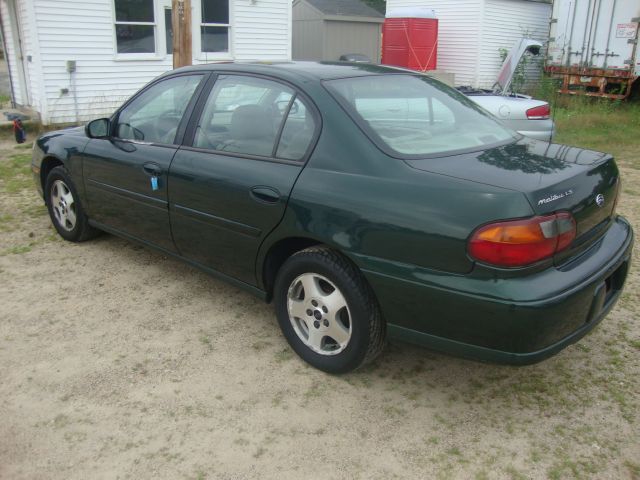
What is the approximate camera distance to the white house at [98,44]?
36.3 feet

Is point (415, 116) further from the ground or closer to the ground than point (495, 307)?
further from the ground

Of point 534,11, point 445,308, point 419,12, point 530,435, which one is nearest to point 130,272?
point 445,308

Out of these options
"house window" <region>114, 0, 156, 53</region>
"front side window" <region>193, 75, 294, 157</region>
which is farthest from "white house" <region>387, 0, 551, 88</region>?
"front side window" <region>193, 75, 294, 157</region>

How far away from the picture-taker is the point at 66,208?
5.12 m

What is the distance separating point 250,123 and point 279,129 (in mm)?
268

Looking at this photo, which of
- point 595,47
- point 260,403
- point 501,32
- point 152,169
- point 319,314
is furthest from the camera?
point 501,32

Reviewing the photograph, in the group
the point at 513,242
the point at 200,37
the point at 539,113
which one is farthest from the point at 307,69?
the point at 200,37

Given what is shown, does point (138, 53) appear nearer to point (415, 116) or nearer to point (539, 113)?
point (539, 113)

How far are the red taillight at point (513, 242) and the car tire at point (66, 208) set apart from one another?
3.54 m

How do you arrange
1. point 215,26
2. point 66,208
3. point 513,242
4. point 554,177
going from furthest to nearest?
1. point 215,26
2. point 66,208
3. point 554,177
4. point 513,242

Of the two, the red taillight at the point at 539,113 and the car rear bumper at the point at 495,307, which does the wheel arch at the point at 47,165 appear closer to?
the car rear bumper at the point at 495,307

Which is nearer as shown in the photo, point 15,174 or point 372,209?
point 372,209

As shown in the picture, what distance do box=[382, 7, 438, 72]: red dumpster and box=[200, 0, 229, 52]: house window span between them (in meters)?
7.52

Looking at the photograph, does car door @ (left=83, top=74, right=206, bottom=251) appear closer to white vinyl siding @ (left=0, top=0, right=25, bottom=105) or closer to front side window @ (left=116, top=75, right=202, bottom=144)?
front side window @ (left=116, top=75, right=202, bottom=144)
